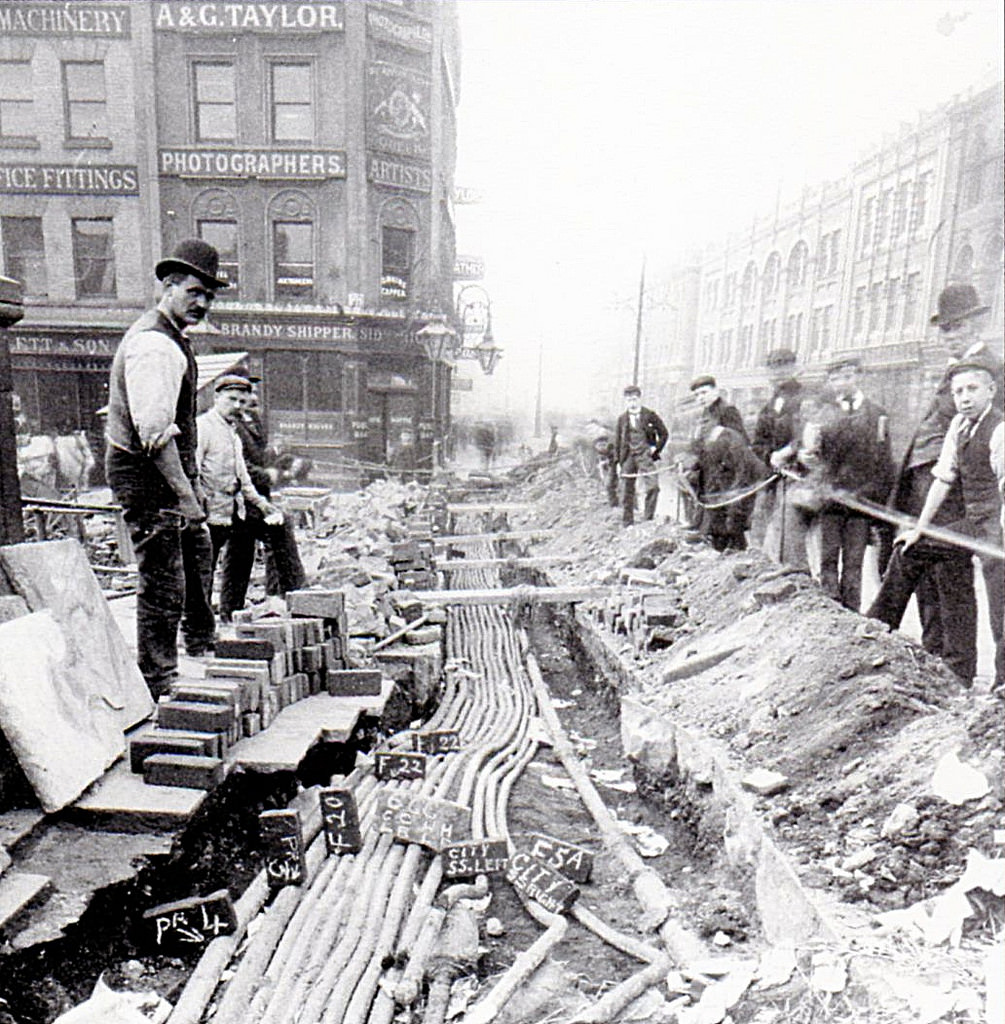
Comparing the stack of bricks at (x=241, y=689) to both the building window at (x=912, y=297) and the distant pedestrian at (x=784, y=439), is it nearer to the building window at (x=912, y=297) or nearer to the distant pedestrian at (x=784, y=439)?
the distant pedestrian at (x=784, y=439)

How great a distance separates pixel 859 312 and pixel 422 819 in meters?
10.0

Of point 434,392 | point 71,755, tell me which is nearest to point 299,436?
point 434,392

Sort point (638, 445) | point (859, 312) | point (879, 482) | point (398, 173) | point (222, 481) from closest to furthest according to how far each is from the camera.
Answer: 1. point (222, 481)
2. point (879, 482)
3. point (638, 445)
4. point (859, 312)
5. point (398, 173)

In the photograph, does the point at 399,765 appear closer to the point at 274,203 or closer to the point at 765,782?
the point at 765,782

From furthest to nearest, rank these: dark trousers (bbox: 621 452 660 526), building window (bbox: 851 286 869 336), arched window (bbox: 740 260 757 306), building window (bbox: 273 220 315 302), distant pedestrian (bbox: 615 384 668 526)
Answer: building window (bbox: 273 220 315 302), arched window (bbox: 740 260 757 306), building window (bbox: 851 286 869 336), dark trousers (bbox: 621 452 660 526), distant pedestrian (bbox: 615 384 668 526)

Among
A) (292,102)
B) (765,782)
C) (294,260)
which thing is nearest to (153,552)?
(765,782)

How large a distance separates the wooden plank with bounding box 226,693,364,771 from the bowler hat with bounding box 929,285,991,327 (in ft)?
11.9

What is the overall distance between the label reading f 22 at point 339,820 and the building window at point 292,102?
17.4 m

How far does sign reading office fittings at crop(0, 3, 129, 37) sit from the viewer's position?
33.3ft

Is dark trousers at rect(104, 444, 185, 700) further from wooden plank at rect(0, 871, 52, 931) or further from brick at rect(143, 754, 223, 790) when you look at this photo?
wooden plank at rect(0, 871, 52, 931)

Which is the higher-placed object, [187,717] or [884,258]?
[884,258]

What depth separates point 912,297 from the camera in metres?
9.23

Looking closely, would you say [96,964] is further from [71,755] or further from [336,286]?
[336,286]

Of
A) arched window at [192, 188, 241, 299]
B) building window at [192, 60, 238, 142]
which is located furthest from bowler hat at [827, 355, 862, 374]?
building window at [192, 60, 238, 142]
